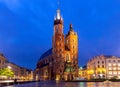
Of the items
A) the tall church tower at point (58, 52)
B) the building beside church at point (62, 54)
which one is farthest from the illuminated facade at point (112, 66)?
the tall church tower at point (58, 52)

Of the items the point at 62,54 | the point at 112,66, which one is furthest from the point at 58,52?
the point at 112,66

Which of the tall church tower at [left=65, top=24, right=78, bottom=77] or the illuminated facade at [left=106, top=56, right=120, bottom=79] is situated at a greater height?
Answer: the tall church tower at [left=65, top=24, right=78, bottom=77]

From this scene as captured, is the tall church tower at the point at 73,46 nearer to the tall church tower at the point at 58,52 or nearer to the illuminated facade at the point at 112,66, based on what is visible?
the tall church tower at the point at 58,52

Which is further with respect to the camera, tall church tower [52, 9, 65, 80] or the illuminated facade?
the illuminated facade

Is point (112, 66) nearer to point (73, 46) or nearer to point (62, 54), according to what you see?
point (73, 46)

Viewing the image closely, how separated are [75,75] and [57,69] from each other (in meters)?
12.4

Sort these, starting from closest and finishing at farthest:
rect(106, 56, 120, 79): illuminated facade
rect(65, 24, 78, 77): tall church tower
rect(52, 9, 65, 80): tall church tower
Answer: rect(52, 9, 65, 80): tall church tower, rect(65, 24, 78, 77): tall church tower, rect(106, 56, 120, 79): illuminated facade

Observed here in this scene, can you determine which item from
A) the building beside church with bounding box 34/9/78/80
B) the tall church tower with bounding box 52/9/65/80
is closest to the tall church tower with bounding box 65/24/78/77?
the building beside church with bounding box 34/9/78/80

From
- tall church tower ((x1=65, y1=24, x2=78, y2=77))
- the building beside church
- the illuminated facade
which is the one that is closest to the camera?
the building beside church

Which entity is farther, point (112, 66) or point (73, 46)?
point (112, 66)

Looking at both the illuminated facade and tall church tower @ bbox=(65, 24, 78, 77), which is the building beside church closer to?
tall church tower @ bbox=(65, 24, 78, 77)

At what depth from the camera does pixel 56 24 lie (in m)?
193

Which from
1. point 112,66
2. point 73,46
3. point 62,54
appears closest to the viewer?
point 62,54

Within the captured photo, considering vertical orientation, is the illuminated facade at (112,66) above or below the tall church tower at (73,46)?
below
